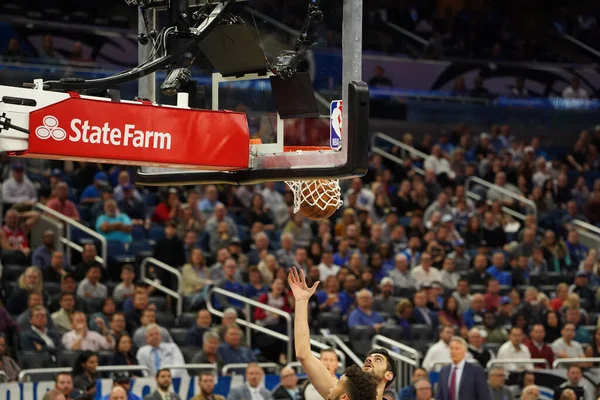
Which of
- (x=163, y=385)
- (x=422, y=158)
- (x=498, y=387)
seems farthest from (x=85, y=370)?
(x=422, y=158)

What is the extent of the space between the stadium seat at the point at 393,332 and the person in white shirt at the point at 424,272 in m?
1.76

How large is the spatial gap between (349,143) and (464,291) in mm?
9908

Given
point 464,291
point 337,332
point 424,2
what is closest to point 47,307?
point 337,332

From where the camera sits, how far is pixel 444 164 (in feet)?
67.6

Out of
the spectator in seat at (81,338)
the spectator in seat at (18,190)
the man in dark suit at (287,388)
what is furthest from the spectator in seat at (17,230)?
the man in dark suit at (287,388)

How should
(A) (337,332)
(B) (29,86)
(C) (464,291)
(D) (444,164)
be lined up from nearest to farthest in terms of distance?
(B) (29,86) < (A) (337,332) < (C) (464,291) < (D) (444,164)

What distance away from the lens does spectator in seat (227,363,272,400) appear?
38.7 ft

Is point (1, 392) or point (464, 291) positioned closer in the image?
point (1, 392)

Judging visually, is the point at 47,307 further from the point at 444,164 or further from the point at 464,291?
the point at 444,164

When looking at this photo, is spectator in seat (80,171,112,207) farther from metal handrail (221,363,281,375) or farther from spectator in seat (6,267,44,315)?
metal handrail (221,363,281,375)

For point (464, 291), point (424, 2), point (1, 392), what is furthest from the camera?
point (424, 2)

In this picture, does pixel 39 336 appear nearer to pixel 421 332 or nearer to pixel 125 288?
pixel 125 288

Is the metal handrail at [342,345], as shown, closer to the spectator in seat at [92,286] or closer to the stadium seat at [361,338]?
the stadium seat at [361,338]

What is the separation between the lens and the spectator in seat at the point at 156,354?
12.3 m
